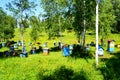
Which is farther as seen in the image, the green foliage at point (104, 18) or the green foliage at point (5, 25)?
the green foliage at point (5, 25)

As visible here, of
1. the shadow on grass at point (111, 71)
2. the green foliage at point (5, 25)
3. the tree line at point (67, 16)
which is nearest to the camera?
the shadow on grass at point (111, 71)

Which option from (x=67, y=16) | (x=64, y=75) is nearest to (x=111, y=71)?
(x=64, y=75)

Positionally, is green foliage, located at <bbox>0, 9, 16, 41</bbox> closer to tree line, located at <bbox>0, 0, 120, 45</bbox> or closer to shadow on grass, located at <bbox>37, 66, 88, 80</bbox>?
tree line, located at <bbox>0, 0, 120, 45</bbox>

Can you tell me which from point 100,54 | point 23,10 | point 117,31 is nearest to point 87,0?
point 100,54

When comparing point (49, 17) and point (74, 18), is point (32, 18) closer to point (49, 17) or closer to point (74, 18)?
point (49, 17)

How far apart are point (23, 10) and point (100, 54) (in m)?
16.0

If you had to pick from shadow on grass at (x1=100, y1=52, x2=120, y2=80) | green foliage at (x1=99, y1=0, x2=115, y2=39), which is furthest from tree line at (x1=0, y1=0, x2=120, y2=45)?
shadow on grass at (x1=100, y1=52, x2=120, y2=80)

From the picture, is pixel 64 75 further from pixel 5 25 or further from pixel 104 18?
pixel 5 25

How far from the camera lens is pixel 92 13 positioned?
3172 centimetres

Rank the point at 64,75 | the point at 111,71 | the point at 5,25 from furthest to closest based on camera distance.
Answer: the point at 5,25 < the point at 111,71 < the point at 64,75

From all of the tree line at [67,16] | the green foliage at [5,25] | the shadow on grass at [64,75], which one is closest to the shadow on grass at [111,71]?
the shadow on grass at [64,75]

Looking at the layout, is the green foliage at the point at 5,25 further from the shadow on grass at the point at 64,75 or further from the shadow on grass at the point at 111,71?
the shadow on grass at the point at 64,75

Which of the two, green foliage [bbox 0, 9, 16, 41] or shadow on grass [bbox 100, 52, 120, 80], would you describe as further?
green foliage [bbox 0, 9, 16, 41]

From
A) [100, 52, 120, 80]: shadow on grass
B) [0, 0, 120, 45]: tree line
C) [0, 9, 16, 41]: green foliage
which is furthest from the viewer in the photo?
[0, 9, 16, 41]: green foliage
